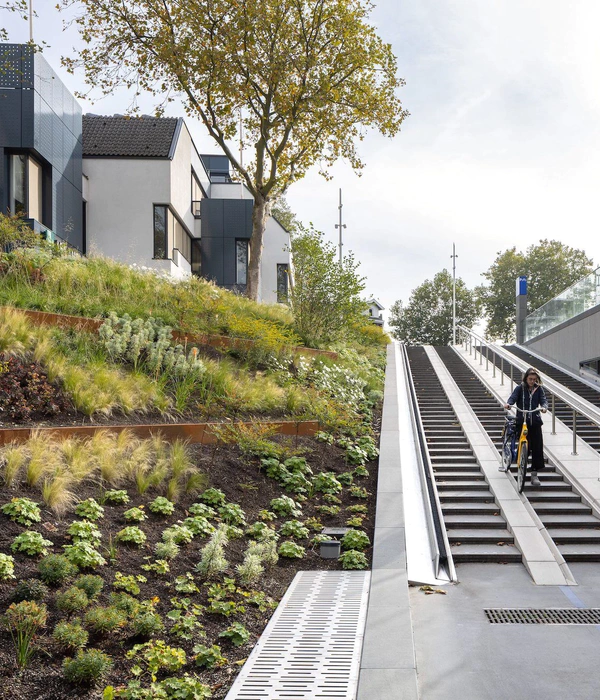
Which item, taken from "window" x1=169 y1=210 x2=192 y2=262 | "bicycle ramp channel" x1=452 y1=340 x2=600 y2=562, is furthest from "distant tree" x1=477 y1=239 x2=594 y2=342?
"bicycle ramp channel" x1=452 y1=340 x2=600 y2=562

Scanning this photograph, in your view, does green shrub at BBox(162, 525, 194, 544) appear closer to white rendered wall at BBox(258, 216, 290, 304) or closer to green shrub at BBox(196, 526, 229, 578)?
green shrub at BBox(196, 526, 229, 578)

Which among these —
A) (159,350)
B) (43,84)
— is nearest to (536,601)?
(159,350)

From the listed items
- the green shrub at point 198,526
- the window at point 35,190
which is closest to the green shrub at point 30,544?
the green shrub at point 198,526

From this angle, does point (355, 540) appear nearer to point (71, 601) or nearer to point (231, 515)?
point (231, 515)

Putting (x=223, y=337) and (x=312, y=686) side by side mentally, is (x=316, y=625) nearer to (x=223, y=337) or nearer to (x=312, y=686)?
(x=312, y=686)

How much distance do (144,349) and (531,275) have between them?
56.0 m

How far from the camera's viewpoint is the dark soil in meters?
4.79

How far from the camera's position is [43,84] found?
73.8 feet

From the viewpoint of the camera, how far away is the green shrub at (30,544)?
6199 mm

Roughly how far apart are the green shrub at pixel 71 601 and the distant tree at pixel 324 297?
45.0 feet

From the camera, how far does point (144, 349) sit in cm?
1248

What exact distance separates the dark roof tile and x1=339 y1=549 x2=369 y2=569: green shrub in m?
23.7

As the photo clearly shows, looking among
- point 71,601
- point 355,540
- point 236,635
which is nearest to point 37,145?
point 355,540

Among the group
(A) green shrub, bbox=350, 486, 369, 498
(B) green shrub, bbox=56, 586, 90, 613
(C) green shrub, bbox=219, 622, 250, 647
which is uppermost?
(B) green shrub, bbox=56, 586, 90, 613
